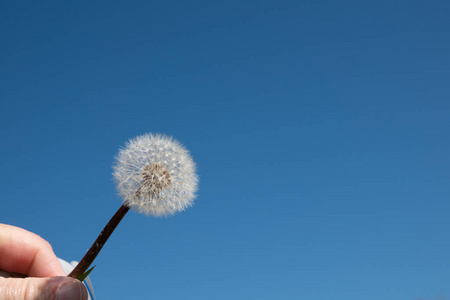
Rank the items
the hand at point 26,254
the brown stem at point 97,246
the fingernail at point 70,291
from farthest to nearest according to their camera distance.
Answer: the hand at point 26,254 < the fingernail at point 70,291 < the brown stem at point 97,246

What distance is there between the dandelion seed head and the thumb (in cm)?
58

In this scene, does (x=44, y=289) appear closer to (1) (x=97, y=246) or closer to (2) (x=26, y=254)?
(1) (x=97, y=246)

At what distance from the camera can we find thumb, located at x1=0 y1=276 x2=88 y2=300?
7.67 ft

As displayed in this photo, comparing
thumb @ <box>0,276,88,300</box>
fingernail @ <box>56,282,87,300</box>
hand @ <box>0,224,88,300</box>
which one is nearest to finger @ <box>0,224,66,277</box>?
hand @ <box>0,224,88,300</box>

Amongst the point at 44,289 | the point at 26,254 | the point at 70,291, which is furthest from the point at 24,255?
the point at 70,291

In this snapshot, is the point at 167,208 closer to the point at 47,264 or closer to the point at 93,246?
the point at 93,246

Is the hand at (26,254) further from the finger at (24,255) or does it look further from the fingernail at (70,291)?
the fingernail at (70,291)

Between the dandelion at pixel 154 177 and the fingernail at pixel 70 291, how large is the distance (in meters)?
0.06

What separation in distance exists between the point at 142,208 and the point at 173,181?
36 cm

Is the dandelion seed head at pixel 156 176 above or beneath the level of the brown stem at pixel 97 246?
above

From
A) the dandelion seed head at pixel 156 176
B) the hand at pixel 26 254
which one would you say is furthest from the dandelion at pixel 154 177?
the hand at pixel 26 254

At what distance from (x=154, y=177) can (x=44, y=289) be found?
97 centimetres

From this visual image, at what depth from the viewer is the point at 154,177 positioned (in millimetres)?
2736

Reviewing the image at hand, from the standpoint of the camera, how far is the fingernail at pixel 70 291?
2.33 meters
